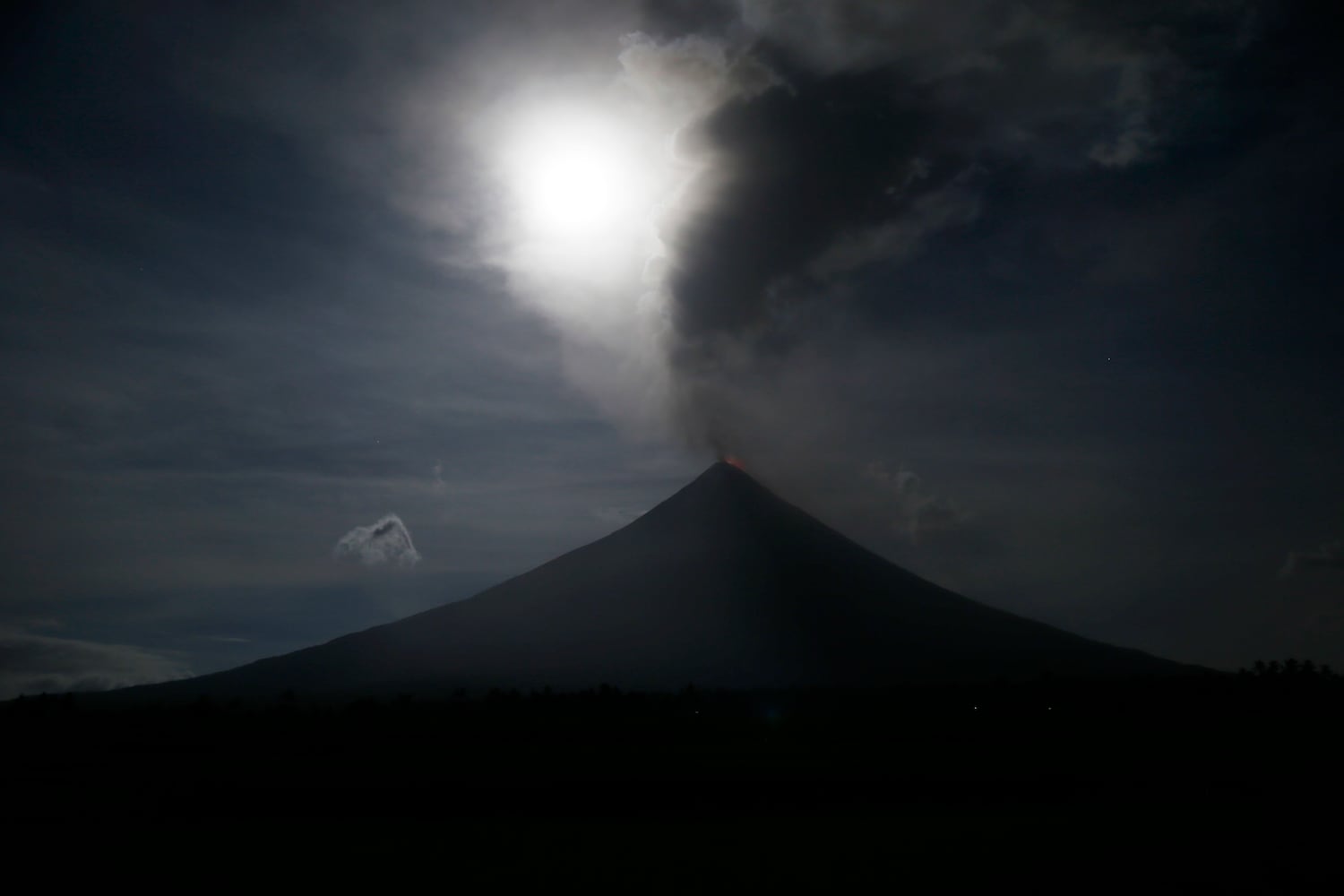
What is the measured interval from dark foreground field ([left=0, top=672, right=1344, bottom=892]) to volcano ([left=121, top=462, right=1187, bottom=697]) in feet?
165

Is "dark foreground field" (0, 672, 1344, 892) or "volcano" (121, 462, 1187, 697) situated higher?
"volcano" (121, 462, 1187, 697)

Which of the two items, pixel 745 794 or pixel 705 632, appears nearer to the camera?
pixel 745 794

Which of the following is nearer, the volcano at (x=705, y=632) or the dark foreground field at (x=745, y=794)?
the dark foreground field at (x=745, y=794)

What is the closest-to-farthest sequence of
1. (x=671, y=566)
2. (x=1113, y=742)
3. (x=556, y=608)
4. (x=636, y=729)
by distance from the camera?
(x=1113, y=742) → (x=636, y=729) → (x=556, y=608) → (x=671, y=566)

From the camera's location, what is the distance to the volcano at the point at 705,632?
341 ft

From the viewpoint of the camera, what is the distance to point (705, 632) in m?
120

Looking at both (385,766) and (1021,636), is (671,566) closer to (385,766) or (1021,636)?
(1021,636)

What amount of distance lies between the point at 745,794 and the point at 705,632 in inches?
3725

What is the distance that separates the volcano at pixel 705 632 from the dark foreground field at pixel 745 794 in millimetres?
50194

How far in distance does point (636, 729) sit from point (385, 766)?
629 inches

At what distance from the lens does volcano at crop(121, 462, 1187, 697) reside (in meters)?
104

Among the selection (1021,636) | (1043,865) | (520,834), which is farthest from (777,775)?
(1021,636)

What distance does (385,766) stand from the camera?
1323 inches

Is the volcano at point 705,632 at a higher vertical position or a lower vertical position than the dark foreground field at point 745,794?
higher
